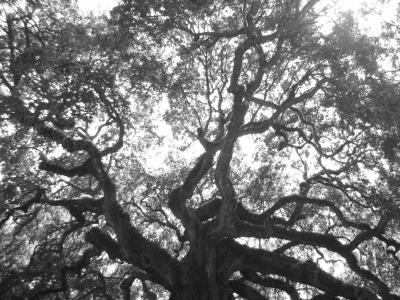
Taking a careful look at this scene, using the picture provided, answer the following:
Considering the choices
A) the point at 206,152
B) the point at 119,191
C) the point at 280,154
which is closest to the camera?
the point at 206,152

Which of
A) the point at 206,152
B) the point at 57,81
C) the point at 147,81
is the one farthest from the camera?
the point at 147,81

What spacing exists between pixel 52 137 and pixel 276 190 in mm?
7909

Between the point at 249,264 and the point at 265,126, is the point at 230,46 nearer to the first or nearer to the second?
the point at 265,126

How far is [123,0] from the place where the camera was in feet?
31.7

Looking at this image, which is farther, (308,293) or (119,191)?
(119,191)

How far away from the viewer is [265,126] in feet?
32.6

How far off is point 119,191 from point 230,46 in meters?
7.27

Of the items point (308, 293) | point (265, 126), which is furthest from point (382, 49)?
point (308, 293)

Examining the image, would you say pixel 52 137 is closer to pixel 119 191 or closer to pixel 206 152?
pixel 206 152

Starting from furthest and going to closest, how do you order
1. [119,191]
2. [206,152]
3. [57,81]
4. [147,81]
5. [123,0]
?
[119,191], [147,81], [206,152], [123,0], [57,81]

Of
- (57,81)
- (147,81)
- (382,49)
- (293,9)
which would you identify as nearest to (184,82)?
(147,81)

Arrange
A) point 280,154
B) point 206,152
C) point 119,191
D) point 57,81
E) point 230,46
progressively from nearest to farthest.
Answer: point 57,81, point 206,152, point 230,46, point 280,154, point 119,191

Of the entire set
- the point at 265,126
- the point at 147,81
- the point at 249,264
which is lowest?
the point at 249,264

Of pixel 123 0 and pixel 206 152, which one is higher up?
pixel 123 0
